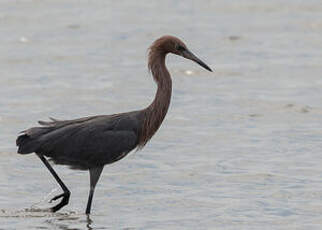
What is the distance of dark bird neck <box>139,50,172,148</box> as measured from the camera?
39.1ft

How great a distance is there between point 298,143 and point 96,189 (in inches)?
121

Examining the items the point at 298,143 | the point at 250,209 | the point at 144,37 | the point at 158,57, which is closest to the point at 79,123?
the point at 158,57

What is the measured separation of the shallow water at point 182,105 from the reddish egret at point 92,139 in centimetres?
53

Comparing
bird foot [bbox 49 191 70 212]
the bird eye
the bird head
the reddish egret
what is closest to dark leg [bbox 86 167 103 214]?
the reddish egret

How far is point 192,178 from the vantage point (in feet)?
42.7

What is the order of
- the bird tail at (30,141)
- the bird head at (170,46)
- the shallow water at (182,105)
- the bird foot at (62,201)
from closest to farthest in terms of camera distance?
the bird tail at (30,141), the bird foot at (62,201), the shallow water at (182,105), the bird head at (170,46)

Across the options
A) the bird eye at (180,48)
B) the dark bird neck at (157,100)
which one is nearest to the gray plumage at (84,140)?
the dark bird neck at (157,100)

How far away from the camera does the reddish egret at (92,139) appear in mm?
11422

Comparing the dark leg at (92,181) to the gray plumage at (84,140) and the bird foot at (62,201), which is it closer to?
the gray plumage at (84,140)

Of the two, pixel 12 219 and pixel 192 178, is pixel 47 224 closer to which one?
pixel 12 219

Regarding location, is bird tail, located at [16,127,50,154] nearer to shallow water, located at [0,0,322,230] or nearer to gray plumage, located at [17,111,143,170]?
gray plumage, located at [17,111,143,170]

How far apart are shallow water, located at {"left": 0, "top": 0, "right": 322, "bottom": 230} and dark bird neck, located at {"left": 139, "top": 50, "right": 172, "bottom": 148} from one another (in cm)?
76

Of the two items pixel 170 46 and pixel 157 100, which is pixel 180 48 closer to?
pixel 170 46

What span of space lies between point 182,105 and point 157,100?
4568mm
